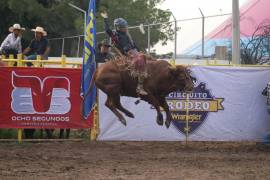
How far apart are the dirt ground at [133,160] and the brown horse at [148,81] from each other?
983mm

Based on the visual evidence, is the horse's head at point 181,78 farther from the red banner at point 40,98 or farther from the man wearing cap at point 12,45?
the man wearing cap at point 12,45

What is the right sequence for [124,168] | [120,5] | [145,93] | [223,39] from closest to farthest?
[124,168]
[145,93]
[223,39]
[120,5]

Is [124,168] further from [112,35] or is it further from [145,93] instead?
[112,35]

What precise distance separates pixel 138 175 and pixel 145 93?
229 centimetres

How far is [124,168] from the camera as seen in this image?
30.6 feet

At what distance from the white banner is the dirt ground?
0.23m

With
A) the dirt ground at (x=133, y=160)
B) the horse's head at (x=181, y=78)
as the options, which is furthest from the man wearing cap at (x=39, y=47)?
the horse's head at (x=181, y=78)

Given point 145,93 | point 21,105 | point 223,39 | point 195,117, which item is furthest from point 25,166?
point 223,39

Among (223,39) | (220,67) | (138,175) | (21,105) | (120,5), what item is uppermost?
(120,5)

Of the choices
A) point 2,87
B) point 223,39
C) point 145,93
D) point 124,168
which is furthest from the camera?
point 223,39

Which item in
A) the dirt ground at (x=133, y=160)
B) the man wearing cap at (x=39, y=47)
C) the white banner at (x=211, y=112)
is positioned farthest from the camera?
the man wearing cap at (x=39, y=47)

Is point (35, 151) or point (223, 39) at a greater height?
point (223, 39)

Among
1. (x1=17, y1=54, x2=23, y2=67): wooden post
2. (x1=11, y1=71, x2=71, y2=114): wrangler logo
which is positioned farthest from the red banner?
(x1=17, y1=54, x2=23, y2=67): wooden post

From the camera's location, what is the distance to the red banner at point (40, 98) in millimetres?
12602
